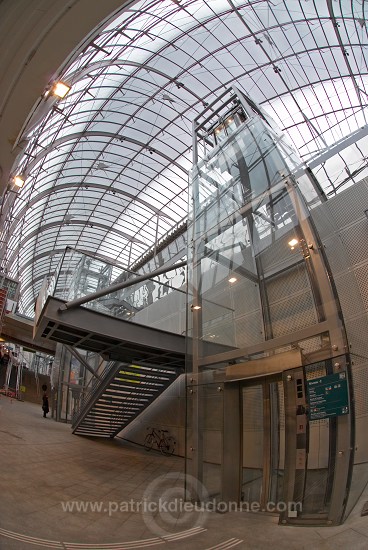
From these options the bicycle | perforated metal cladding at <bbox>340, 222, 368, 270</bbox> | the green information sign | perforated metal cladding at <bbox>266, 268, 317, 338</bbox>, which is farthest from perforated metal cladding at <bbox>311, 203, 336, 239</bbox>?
the bicycle

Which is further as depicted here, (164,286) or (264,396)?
(164,286)

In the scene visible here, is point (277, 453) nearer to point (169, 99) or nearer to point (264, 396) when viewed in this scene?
point (264, 396)

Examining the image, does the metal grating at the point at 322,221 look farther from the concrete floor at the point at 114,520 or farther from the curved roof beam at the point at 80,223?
the curved roof beam at the point at 80,223

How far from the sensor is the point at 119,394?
588 inches

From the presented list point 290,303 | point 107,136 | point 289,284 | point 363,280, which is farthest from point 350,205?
point 107,136

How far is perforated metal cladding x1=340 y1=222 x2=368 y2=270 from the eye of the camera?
8562 mm

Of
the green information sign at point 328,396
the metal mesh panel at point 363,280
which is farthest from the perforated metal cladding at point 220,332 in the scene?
the metal mesh panel at point 363,280

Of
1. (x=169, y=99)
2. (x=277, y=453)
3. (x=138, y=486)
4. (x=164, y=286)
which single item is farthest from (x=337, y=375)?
(x=169, y=99)

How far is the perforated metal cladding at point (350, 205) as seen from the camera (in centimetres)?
910

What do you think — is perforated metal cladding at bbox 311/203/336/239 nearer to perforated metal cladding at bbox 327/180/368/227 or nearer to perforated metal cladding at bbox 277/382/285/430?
perforated metal cladding at bbox 327/180/368/227

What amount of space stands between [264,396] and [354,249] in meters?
4.68

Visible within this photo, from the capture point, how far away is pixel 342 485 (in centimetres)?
525

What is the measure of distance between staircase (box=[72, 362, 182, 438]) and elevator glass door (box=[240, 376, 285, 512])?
7.82m

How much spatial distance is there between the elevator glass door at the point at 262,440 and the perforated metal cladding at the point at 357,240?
407cm
